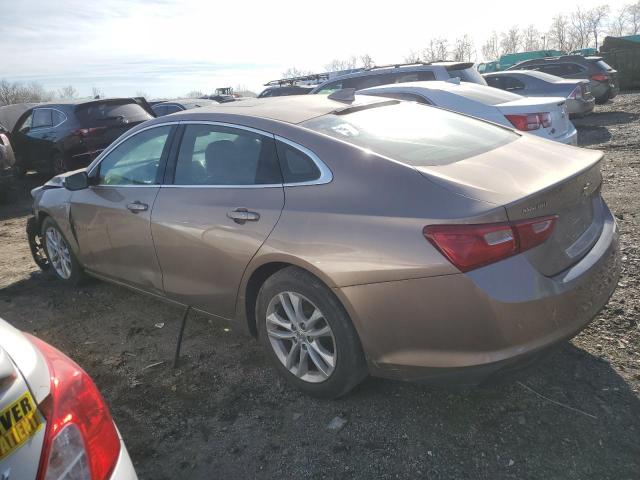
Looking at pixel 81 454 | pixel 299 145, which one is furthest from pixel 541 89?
pixel 81 454

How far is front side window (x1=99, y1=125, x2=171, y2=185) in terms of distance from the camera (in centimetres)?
372

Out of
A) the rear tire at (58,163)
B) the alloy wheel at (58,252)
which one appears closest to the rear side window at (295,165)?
the alloy wheel at (58,252)

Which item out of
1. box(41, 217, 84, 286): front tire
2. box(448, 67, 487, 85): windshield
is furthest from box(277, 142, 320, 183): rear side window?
box(448, 67, 487, 85): windshield

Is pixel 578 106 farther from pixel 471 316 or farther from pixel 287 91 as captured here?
pixel 471 316

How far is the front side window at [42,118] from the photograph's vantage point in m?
10.4

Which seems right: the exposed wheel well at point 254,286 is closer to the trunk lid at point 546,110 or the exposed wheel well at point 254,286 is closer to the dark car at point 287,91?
the trunk lid at point 546,110

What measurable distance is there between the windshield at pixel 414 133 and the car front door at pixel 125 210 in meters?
1.37

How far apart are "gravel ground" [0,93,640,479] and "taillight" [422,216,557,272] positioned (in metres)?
0.61

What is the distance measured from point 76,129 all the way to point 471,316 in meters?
9.49

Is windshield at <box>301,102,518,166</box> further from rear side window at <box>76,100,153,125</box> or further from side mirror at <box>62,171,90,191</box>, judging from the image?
rear side window at <box>76,100,153,125</box>

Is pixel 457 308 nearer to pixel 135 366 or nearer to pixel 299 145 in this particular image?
pixel 299 145

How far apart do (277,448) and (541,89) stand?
11289mm

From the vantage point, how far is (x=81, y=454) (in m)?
1.41

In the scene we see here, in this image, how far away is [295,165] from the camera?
283 centimetres
